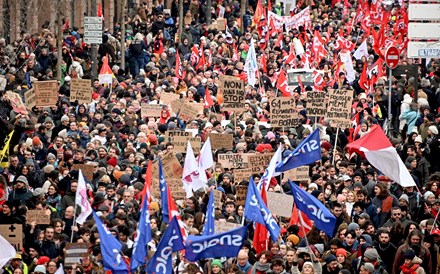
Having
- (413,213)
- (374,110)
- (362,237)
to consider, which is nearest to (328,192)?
(413,213)

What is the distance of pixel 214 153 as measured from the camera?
27562mm

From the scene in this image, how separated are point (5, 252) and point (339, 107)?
970 cm

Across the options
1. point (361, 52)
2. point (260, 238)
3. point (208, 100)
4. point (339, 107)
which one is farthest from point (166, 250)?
point (361, 52)

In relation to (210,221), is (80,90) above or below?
above

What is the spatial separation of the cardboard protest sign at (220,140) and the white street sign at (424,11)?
6828 mm

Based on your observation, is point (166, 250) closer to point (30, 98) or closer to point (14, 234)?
point (14, 234)

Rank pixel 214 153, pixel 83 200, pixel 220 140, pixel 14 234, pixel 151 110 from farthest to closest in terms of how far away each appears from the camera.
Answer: pixel 151 110
pixel 214 153
pixel 220 140
pixel 83 200
pixel 14 234

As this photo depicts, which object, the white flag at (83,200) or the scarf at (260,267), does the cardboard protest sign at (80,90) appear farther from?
the scarf at (260,267)

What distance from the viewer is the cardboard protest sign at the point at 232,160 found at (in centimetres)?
2605

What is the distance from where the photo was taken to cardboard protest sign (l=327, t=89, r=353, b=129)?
27.9 meters

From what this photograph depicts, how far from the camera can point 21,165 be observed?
83.4 feet

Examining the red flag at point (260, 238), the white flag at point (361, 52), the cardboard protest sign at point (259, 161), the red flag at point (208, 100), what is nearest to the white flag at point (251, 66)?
the red flag at point (208, 100)

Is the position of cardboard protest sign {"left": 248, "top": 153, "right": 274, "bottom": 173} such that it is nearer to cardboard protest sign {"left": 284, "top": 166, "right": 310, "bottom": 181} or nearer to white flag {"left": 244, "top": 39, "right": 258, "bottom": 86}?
cardboard protest sign {"left": 284, "top": 166, "right": 310, "bottom": 181}

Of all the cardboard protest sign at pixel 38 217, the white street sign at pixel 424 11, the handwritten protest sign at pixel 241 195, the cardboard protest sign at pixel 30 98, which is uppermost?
the white street sign at pixel 424 11
